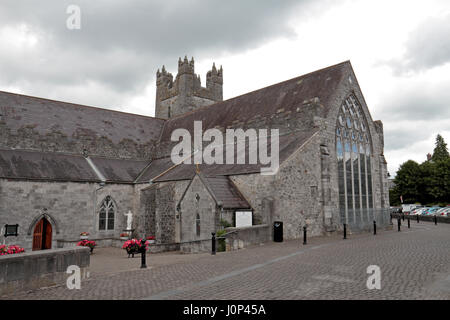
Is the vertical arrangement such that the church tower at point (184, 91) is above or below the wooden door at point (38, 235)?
above

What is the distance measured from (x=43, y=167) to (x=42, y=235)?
191 inches

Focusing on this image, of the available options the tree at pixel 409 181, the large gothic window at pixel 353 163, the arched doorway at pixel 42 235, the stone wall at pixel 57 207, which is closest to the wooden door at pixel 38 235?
the arched doorway at pixel 42 235

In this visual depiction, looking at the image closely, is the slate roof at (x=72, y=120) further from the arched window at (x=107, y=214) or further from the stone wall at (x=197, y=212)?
the stone wall at (x=197, y=212)

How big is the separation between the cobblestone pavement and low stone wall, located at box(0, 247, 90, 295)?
Answer: 0.24m

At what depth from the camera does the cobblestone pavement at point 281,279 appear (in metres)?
7.36

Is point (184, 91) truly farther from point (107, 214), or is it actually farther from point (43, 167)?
point (43, 167)

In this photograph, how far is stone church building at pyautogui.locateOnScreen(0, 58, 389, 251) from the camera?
1923 cm

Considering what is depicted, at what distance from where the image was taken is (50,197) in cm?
2278

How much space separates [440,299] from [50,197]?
22.9 metres

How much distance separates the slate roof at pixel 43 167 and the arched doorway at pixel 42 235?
10.2 ft

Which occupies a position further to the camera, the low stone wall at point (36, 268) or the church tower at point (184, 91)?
the church tower at point (184, 91)

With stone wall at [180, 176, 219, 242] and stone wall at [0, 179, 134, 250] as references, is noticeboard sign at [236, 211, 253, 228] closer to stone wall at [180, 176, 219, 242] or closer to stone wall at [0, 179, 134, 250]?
stone wall at [180, 176, 219, 242]

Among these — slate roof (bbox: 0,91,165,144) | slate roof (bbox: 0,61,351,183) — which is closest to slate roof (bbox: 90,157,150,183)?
slate roof (bbox: 0,61,351,183)
